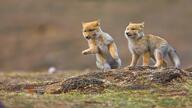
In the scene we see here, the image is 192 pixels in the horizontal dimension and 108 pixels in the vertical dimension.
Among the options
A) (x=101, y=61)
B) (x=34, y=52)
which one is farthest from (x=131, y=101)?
(x=34, y=52)

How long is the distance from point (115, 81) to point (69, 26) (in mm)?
24700

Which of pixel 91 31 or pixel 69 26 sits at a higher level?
pixel 69 26

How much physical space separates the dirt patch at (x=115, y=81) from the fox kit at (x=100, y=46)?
1423 mm

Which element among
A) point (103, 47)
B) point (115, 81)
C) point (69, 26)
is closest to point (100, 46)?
point (103, 47)

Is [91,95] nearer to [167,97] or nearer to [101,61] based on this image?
[167,97]

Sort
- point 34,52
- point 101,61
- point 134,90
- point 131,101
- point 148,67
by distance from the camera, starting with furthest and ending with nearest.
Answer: point 34,52
point 101,61
point 148,67
point 134,90
point 131,101

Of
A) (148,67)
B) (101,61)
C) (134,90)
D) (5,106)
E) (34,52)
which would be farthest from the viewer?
(34,52)

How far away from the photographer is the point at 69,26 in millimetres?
38094

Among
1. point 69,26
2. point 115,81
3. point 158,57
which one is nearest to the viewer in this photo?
point 115,81

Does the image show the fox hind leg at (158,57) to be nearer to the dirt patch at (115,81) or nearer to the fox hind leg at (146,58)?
the fox hind leg at (146,58)

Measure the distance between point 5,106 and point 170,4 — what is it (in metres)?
30.5

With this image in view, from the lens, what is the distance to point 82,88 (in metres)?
13.0

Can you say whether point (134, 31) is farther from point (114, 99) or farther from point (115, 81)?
point (114, 99)

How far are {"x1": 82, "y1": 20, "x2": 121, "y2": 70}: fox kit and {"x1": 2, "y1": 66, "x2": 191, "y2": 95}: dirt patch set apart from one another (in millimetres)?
1423
